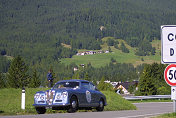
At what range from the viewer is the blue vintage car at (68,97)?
19.0 m

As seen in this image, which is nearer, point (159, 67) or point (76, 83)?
point (76, 83)

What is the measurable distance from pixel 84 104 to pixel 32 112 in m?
2.46

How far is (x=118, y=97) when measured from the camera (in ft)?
88.0

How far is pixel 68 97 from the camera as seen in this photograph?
19016 millimetres

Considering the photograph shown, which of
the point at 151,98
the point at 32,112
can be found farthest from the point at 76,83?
the point at 151,98

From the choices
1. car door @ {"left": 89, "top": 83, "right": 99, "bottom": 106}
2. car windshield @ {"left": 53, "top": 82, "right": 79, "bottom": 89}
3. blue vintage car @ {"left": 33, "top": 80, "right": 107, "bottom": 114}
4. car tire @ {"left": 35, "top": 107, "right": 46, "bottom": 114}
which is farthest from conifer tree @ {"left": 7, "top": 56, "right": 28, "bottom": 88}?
car tire @ {"left": 35, "top": 107, "right": 46, "bottom": 114}

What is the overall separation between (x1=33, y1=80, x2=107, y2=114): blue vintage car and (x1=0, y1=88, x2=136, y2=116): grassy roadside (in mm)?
788

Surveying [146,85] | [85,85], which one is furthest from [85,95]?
[146,85]

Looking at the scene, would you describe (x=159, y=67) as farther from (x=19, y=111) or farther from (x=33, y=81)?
(x=19, y=111)

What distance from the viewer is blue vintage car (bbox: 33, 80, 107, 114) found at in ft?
62.3

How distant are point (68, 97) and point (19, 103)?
395 cm

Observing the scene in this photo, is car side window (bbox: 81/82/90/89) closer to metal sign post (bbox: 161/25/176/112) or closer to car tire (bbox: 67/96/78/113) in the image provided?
car tire (bbox: 67/96/78/113)

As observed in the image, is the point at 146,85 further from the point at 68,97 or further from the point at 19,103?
the point at 68,97

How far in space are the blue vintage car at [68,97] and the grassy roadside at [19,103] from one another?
788mm
